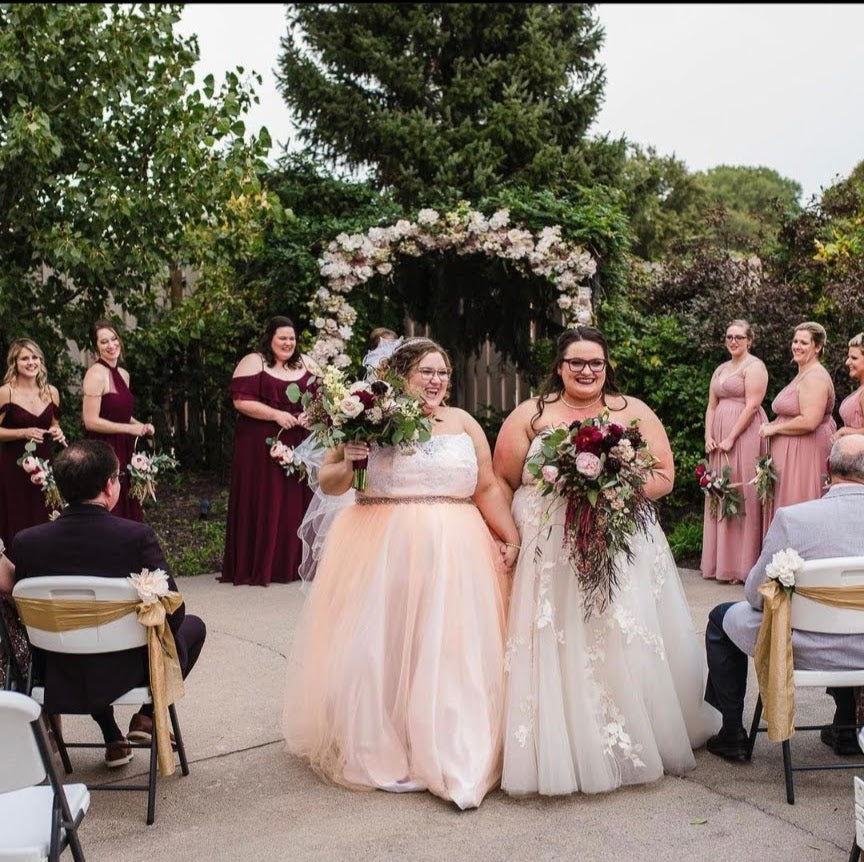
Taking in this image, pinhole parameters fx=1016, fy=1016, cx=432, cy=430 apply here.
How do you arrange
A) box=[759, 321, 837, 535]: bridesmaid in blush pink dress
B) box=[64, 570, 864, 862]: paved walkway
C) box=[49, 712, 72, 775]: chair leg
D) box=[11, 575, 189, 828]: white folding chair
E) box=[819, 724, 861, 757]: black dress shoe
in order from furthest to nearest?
box=[759, 321, 837, 535]: bridesmaid in blush pink dress < box=[819, 724, 861, 757]: black dress shoe < box=[49, 712, 72, 775]: chair leg < box=[11, 575, 189, 828]: white folding chair < box=[64, 570, 864, 862]: paved walkway

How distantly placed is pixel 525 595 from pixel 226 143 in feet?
21.2

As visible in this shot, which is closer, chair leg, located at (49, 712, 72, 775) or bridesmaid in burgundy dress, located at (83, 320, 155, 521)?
chair leg, located at (49, 712, 72, 775)

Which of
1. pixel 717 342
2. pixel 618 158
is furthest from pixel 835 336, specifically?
pixel 618 158

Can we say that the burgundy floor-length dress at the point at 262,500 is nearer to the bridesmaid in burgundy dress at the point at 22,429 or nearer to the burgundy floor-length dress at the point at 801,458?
the bridesmaid in burgundy dress at the point at 22,429

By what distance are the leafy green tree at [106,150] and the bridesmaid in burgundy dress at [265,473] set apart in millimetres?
1581

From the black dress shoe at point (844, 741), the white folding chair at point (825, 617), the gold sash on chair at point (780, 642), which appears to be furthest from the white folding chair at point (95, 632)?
the black dress shoe at point (844, 741)

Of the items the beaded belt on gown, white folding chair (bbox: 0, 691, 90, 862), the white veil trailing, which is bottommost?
white folding chair (bbox: 0, 691, 90, 862)

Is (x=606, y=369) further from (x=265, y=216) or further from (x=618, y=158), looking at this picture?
(x=618, y=158)

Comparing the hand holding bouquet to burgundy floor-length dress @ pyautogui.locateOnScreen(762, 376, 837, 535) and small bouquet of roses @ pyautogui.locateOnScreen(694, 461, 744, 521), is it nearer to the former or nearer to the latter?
small bouquet of roses @ pyautogui.locateOnScreen(694, 461, 744, 521)

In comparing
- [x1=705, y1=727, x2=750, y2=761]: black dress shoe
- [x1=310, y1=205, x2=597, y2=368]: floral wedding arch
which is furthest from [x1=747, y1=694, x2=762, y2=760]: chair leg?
[x1=310, y1=205, x2=597, y2=368]: floral wedding arch

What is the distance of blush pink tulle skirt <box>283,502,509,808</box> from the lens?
4.06 metres

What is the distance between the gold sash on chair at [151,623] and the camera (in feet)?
12.3

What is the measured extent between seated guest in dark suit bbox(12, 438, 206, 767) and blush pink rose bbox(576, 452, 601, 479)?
1.62m

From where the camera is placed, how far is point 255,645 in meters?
6.54
